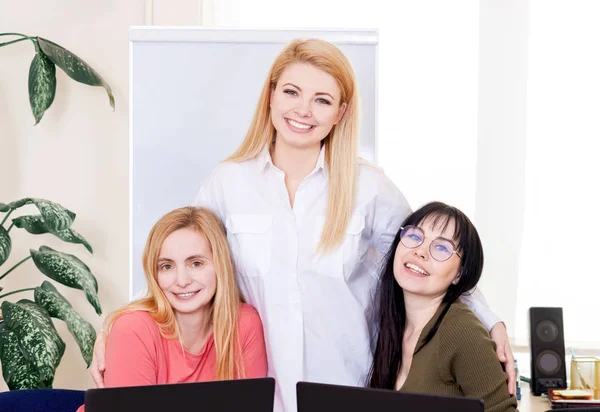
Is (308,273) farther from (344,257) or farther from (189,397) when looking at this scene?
(189,397)

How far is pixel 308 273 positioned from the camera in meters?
2.14

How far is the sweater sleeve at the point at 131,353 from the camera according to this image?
1.88 m

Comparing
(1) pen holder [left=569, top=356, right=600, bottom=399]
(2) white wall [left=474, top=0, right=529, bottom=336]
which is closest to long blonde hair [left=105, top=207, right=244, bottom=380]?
(1) pen holder [left=569, top=356, right=600, bottom=399]

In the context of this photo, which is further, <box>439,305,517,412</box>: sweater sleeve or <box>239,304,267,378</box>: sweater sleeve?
<box>239,304,267,378</box>: sweater sleeve

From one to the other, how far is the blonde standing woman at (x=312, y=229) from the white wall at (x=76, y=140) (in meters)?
1.53

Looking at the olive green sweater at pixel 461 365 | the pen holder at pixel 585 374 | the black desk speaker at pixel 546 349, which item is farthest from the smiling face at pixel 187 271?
the pen holder at pixel 585 374

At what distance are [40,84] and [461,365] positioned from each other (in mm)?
2068

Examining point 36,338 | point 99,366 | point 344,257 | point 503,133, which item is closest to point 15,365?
point 36,338

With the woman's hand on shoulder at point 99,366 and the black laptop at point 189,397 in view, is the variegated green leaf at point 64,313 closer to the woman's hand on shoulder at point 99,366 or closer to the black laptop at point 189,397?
the woman's hand on shoulder at point 99,366

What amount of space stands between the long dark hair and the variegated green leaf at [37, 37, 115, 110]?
1632mm

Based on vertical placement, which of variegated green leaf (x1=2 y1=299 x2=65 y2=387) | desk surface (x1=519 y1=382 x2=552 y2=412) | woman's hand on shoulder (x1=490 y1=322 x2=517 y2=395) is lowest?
desk surface (x1=519 y1=382 x2=552 y2=412)

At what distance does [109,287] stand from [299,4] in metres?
1.56

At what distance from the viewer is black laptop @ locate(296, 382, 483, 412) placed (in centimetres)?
121

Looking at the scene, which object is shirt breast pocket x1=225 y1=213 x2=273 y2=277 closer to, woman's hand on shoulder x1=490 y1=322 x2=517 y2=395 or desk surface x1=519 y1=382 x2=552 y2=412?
woman's hand on shoulder x1=490 y1=322 x2=517 y2=395
